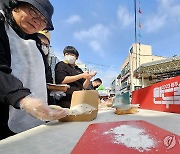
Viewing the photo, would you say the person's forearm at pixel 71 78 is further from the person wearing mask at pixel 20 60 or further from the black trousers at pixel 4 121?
the black trousers at pixel 4 121

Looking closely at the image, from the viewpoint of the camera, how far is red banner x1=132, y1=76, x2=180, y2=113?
4.04 feet

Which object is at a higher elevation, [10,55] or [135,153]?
[10,55]

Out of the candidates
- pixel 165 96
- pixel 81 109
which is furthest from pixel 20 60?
pixel 165 96

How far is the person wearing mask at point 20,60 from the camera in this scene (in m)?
0.55

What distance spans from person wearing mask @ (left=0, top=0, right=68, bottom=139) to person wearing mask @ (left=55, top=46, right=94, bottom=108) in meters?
0.58

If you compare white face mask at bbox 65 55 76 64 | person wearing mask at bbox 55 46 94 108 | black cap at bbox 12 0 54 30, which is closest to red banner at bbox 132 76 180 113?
person wearing mask at bbox 55 46 94 108

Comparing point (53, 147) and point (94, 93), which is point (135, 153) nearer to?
point (53, 147)

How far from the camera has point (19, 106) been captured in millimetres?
511

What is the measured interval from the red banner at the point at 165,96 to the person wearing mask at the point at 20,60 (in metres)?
0.87

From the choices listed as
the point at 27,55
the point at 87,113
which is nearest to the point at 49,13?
the point at 27,55

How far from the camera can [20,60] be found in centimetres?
73

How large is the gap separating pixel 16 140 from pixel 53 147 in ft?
0.46

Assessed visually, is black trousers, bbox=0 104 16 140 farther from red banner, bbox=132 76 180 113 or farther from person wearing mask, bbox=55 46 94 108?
red banner, bbox=132 76 180 113

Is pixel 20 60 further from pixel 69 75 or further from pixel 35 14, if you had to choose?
pixel 69 75
